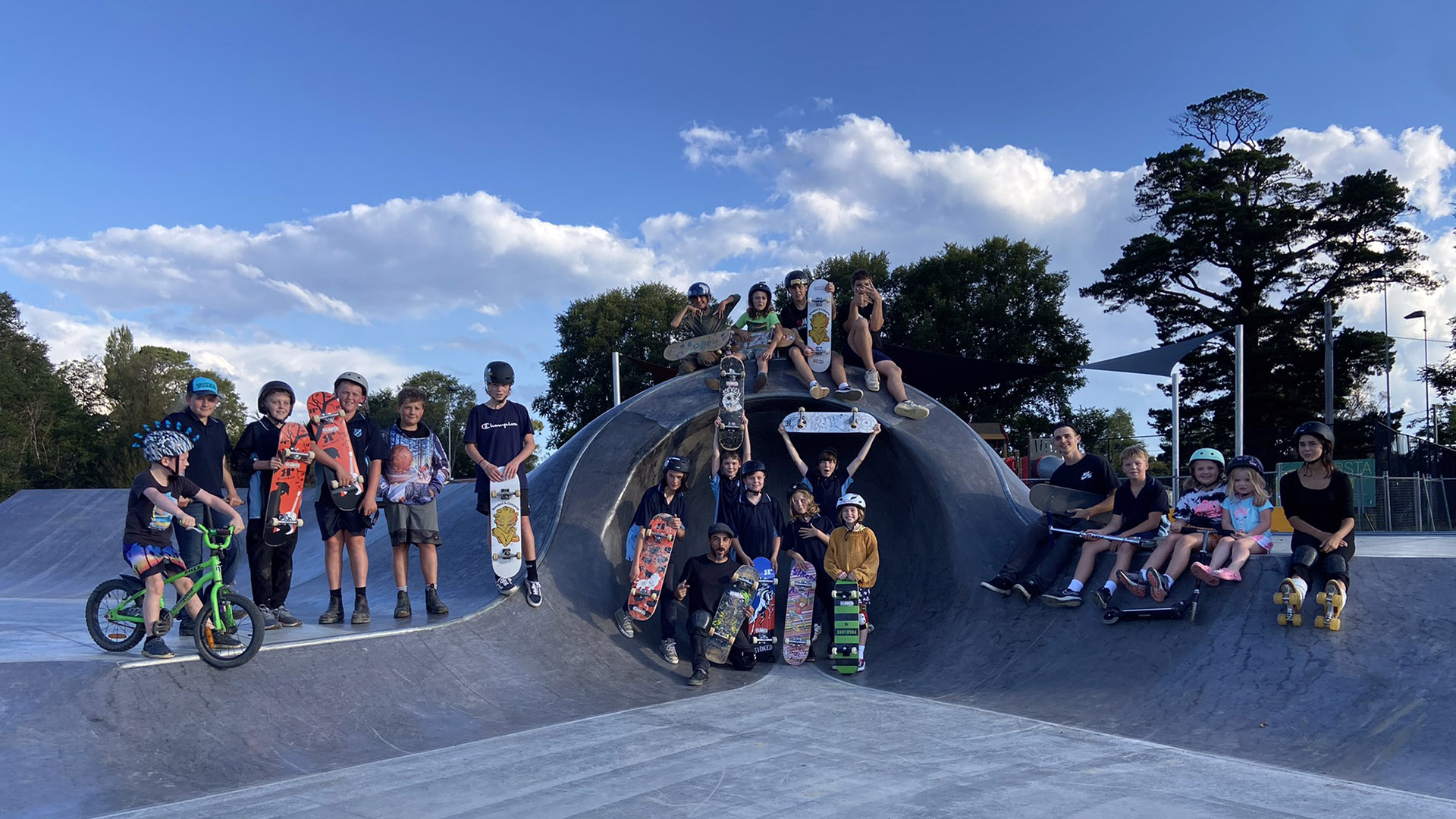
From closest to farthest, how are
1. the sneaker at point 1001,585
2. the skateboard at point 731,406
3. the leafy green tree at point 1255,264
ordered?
the sneaker at point 1001,585 → the skateboard at point 731,406 → the leafy green tree at point 1255,264

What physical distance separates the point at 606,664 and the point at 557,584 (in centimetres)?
106

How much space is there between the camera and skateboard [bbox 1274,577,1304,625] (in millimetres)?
6039

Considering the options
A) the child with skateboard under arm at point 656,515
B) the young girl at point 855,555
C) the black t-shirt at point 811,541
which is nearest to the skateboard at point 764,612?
the black t-shirt at point 811,541

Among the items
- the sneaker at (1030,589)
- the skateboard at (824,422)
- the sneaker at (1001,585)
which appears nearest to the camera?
the sneaker at (1030,589)

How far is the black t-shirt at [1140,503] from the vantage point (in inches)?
296

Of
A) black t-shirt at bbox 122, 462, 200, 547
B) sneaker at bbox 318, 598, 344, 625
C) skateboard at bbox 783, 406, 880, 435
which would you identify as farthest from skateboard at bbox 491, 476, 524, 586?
skateboard at bbox 783, 406, 880, 435

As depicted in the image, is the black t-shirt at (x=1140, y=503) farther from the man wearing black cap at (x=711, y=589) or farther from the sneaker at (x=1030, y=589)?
the man wearing black cap at (x=711, y=589)

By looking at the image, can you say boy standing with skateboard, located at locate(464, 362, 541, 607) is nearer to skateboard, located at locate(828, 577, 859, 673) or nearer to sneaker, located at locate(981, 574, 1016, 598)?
skateboard, located at locate(828, 577, 859, 673)

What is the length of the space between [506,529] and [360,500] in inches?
50.8

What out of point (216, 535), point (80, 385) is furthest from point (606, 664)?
point (80, 385)

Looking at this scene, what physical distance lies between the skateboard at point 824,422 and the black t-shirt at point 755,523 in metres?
1.27

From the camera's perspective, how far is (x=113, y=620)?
5.76m

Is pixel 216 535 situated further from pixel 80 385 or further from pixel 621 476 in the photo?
pixel 80 385

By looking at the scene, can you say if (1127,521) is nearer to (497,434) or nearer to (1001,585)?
(1001,585)
